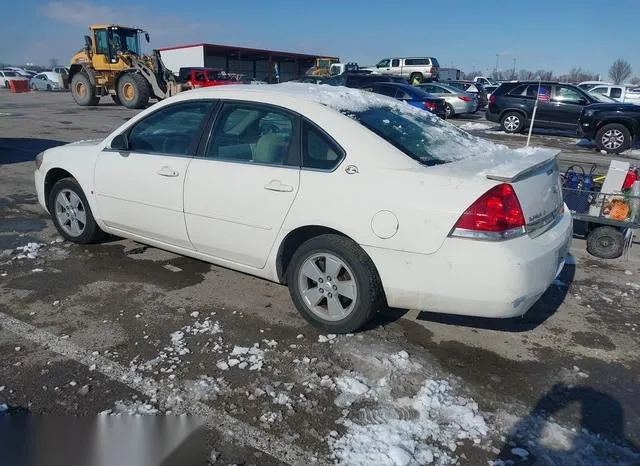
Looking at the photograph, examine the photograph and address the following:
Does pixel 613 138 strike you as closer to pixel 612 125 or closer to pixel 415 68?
pixel 612 125

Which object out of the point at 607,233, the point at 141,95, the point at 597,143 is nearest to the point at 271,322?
the point at 607,233

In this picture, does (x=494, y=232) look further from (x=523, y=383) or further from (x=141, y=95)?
(x=141, y=95)

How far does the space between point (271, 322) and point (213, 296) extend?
0.65 meters

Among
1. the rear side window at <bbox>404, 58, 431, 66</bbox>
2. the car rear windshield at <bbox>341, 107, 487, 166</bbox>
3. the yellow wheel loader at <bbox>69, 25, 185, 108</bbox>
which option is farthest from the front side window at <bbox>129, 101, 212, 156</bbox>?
the rear side window at <bbox>404, 58, 431, 66</bbox>

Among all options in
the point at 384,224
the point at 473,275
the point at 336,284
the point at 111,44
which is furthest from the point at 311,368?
the point at 111,44

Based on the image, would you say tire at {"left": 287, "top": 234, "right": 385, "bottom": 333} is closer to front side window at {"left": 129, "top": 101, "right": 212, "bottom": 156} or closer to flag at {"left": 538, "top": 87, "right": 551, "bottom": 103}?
front side window at {"left": 129, "top": 101, "right": 212, "bottom": 156}

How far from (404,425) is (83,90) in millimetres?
23991

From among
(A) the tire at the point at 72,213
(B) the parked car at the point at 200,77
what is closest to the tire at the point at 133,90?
(B) the parked car at the point at 200,77

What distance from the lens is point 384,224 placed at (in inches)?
124

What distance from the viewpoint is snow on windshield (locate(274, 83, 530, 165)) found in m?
3.51

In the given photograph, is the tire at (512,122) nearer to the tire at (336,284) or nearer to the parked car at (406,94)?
the parked car at (406,94)

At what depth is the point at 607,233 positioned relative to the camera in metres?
5.26

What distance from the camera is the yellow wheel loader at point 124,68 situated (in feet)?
67.8

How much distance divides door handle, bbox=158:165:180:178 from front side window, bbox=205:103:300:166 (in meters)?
0.31
